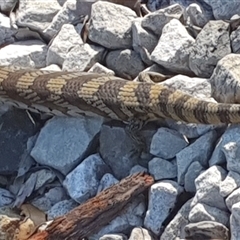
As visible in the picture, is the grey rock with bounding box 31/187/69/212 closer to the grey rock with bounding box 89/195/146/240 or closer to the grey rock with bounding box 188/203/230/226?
the grey rock with bounding box 89/195/146/240

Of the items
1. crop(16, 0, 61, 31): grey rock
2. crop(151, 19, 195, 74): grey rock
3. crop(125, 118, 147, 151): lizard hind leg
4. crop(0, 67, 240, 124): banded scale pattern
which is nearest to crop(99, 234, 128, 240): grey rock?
crop(125, 118, 147, 151): lizard hind leg

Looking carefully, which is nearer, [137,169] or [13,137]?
[137,169]

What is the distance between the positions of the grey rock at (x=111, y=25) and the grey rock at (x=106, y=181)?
39.2 inches

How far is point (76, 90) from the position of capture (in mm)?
5281

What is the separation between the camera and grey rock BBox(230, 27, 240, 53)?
15.7 ft

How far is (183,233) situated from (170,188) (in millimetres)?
277

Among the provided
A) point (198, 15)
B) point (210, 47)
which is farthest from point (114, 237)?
point (198, 15)

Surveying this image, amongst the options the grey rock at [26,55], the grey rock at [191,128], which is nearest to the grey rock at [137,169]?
the grey rock at [191,128]

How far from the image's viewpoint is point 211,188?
13.9 feet

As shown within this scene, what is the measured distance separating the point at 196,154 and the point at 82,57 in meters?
1.33

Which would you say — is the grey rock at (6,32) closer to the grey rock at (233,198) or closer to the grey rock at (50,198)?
the grey rock at (50,198)

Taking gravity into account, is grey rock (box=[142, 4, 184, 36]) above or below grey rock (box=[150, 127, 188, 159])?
above

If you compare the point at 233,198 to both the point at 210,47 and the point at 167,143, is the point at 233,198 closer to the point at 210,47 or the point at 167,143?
the point at 167,143

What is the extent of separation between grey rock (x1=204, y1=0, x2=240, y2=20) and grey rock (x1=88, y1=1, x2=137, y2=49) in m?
0.63
